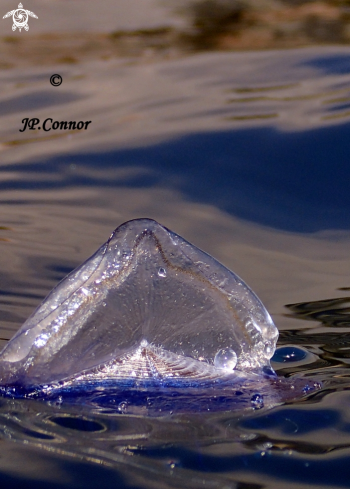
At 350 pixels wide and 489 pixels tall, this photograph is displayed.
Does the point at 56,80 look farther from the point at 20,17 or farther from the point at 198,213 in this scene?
the point at 198,213

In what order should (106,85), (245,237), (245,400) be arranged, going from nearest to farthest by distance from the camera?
(245,400), (245,237), (106,85)

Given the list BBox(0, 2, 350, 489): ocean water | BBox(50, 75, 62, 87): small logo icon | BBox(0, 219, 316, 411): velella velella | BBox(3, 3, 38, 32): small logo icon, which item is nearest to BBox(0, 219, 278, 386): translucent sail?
BBox(0, 219, 316, 411): velella velella

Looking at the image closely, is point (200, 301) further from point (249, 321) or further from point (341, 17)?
point (341, 17)

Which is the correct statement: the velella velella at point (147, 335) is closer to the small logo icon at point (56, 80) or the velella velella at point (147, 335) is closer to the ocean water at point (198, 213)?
the ocean water at point (198, 213)

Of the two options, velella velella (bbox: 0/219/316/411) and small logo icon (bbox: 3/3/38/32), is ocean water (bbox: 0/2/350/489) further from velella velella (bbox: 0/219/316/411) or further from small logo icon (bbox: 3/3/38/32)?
small logo icon (bbox: 3/3/38/32)

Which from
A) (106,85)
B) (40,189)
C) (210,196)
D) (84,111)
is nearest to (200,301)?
(210,196)

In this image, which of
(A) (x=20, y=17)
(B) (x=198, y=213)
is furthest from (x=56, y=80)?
(B) (x=198, y=213)
